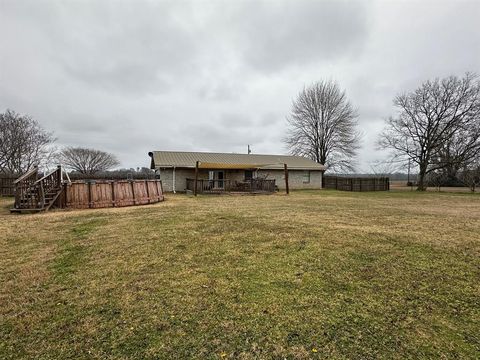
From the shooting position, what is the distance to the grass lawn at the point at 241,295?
96.6 inches

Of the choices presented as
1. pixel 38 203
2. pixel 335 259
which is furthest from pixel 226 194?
pixel 335 259

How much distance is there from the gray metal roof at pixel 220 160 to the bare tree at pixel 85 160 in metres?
29.8

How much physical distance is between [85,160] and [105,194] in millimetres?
43816

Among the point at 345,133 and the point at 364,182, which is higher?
the point at 345,133

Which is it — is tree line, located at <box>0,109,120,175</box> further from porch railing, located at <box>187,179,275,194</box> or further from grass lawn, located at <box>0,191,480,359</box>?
grass lawn, located at <box>0,191,480,359</box>

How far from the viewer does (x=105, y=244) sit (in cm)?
579

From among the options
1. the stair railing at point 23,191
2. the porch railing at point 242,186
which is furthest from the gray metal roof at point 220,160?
the stair railing at point 23,191

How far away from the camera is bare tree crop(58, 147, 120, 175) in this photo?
48094mm

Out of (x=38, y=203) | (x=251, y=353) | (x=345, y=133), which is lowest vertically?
(x=251, y=353)

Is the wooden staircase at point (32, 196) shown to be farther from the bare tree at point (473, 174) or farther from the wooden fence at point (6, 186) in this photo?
the bare tree at point (473, 174)

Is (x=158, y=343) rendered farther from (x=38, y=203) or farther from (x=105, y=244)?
(x=38, y=203)

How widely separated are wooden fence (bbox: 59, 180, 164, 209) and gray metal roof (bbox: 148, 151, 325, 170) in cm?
793

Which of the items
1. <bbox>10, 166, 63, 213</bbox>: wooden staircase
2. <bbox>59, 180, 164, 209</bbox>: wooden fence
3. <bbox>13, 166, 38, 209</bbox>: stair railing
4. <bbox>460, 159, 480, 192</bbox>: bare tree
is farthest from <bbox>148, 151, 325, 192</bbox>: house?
<bbox>460, 159, 480, 192</bbox>: bare tree

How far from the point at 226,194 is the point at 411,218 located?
11938mm
